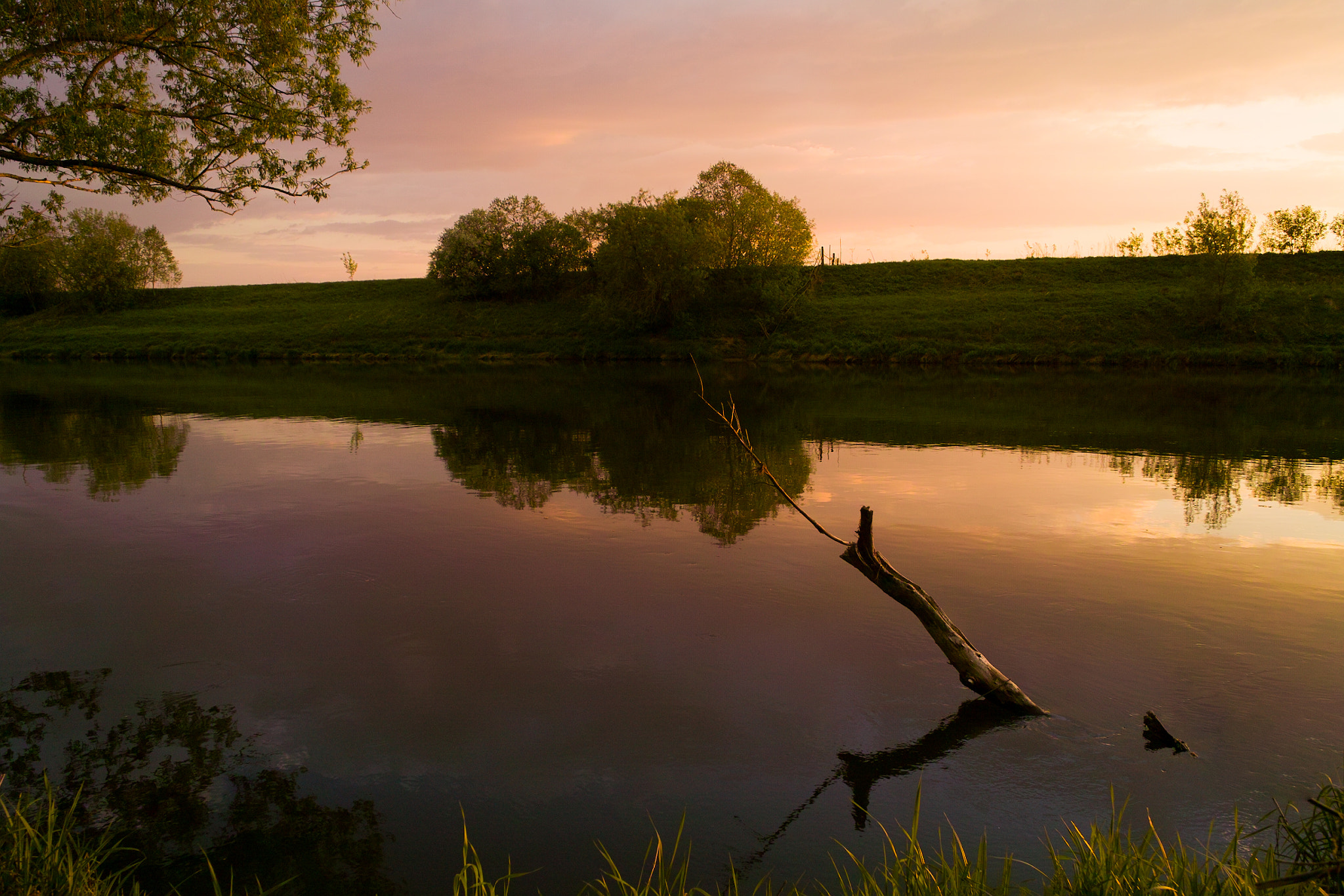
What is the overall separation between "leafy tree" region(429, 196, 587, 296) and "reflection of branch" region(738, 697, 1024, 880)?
67697 mm

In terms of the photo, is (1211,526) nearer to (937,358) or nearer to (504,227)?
(937,358)

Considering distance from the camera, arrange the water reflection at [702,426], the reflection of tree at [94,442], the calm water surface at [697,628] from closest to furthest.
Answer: the calm water surface at [697,628] → the water reflection at [702,426] → the reflection of tree at [94,442]

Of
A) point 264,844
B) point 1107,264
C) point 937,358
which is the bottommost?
point 264,844

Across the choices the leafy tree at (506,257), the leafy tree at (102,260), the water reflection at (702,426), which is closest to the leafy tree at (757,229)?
the leafy tree at (506,257)

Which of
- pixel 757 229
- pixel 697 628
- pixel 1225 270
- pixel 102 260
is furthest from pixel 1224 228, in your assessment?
pixel 102 260

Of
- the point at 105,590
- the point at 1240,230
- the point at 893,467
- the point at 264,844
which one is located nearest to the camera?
the point at 264,844

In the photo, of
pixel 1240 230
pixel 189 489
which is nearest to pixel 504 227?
pixel 1240 230

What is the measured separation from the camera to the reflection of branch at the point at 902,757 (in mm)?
5523

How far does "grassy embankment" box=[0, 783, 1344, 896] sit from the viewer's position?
12.3 feet

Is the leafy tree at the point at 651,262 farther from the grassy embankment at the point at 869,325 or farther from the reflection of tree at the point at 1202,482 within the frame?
the reflection of tree at the point at 1202,482

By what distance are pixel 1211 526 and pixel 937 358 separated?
1592 inches

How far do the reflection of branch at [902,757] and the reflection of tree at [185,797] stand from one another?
8.16 feet

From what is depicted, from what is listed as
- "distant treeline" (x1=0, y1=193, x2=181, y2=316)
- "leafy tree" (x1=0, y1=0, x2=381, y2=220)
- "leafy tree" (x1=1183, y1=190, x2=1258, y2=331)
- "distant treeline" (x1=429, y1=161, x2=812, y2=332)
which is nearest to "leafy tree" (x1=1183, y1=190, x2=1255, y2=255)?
"leafy tree" (x1=1183, y1=190, x2=1258, y2=331)

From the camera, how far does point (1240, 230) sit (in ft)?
165
